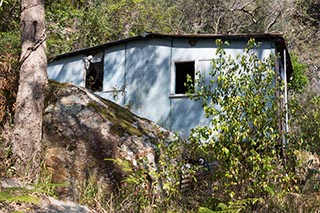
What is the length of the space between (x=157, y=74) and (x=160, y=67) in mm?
265

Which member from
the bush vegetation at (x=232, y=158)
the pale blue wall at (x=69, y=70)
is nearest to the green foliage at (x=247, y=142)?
the bush vegetation at (x=232, y=158)

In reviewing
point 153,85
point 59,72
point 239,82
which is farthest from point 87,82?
point 239,82

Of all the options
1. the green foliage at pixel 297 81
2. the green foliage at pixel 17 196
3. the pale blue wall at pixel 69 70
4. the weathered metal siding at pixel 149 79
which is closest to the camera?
the green foliage at pixel 17 196

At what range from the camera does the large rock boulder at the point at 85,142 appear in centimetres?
619

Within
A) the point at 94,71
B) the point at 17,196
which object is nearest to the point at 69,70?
the point at 94,71

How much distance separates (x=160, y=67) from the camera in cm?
1367

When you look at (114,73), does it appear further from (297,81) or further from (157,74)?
(297,81)

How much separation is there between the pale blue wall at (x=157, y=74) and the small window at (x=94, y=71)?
484 mm

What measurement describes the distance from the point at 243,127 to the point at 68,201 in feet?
8.83

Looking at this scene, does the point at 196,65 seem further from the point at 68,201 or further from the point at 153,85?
the point at 68,201

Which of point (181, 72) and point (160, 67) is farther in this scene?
point (181, 72)

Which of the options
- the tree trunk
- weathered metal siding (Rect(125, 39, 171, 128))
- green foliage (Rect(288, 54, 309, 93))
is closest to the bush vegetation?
the tree trunk

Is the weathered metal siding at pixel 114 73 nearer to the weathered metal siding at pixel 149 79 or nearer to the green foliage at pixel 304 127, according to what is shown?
the weathered metal siding at pixel 149 79

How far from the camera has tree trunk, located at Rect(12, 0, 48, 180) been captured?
560cm
